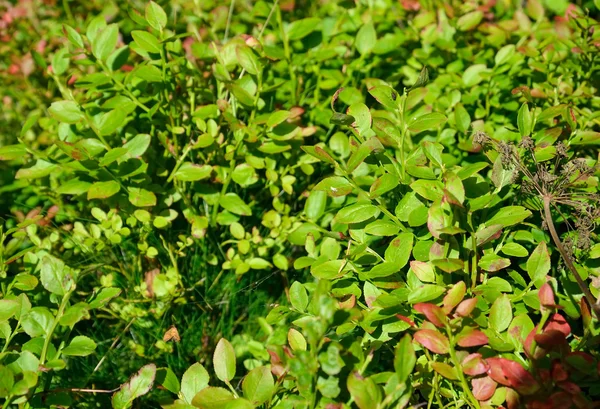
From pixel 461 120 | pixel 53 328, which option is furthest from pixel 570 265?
pixel 53 328

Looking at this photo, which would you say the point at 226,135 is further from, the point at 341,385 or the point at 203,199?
the point at 341,385

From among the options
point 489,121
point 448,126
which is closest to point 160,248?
point 448,126

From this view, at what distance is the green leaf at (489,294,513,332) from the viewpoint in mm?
1245

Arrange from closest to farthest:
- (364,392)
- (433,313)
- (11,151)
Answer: (364,392), (433,313), (11,151)

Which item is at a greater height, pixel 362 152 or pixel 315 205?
pixel 362 152

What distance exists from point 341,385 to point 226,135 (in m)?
0.99

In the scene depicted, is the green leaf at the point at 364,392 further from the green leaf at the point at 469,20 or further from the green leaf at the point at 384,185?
the green leaf at the point at 469,20

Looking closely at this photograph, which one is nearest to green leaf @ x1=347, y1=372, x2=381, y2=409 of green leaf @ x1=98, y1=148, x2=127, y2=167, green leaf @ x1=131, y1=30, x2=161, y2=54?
green leaf @ x1=98, y1=148, x2=127, y2=167

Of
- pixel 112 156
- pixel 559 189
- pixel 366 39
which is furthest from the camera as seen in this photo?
pixel 366 39

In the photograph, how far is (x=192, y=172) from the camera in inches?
66.9

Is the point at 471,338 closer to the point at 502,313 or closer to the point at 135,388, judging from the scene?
the point at 502,313

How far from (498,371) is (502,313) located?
13 cm

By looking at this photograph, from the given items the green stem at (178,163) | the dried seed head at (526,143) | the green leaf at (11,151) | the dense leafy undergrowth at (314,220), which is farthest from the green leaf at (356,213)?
the green leaf at (11,151)

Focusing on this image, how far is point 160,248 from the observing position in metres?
1.79
